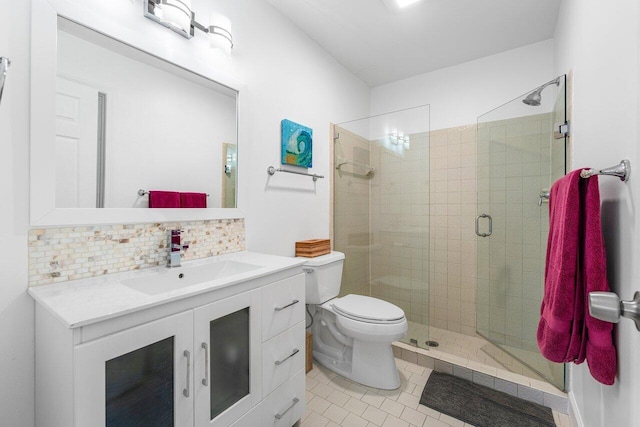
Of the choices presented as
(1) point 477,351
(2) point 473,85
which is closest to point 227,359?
(1) point 477,351

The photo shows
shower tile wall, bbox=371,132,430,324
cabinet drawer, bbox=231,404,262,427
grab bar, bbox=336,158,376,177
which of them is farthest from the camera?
grab bar, bbox=336,158,376,177

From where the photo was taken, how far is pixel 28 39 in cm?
97

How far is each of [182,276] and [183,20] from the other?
1.18 metres

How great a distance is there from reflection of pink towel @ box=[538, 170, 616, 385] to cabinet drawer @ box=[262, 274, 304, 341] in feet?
3.29

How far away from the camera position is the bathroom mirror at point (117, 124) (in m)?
1.00

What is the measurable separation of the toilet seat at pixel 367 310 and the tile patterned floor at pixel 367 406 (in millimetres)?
467

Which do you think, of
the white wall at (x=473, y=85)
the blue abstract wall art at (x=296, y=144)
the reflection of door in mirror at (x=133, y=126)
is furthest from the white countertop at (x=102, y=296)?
the white wall at (x=473, y=85)

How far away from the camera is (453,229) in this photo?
8.60 ft

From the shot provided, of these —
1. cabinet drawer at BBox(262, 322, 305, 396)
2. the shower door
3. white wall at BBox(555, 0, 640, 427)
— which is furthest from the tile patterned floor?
white wall at BBox(555, 0, 640, 427)

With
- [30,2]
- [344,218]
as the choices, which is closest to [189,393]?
[30,2]

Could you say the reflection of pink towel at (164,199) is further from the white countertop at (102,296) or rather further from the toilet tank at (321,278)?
the toilet tank at (321,278)

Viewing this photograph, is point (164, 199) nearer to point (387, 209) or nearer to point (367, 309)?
point (367, 309)

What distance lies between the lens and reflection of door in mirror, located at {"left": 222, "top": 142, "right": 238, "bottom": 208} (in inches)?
62.8

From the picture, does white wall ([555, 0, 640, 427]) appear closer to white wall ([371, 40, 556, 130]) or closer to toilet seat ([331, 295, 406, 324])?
toilet seat ([331, 295, 406, 324])
